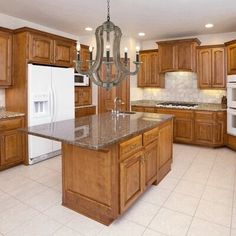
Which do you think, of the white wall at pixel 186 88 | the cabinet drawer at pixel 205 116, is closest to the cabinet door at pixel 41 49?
the white wall at pixel 186 88

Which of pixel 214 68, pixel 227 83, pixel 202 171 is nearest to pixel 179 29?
pixel 214 68

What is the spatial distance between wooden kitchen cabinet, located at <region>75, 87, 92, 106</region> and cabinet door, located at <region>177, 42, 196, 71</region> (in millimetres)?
2317

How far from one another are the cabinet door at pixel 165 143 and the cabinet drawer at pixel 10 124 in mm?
2338

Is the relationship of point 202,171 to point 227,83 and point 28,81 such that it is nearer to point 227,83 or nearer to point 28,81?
point 227,83

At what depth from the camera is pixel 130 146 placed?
7.56 ft

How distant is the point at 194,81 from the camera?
562 cm

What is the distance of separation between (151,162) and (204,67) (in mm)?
3319

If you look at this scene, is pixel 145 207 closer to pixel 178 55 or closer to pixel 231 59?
pixel 231 59

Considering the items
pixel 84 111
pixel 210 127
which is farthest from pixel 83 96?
pixel 210 127

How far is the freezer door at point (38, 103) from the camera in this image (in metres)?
3.73

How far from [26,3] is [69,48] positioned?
3.81 feet

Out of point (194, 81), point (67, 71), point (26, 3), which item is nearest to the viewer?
point (26, 3)

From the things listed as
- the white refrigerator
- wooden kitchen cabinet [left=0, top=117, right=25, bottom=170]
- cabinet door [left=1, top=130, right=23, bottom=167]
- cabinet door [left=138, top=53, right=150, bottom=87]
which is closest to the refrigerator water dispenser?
the white refrigerator

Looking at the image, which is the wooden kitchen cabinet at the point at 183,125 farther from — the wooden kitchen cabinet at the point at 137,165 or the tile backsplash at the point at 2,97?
the tile backsplash at the point at 2,97
